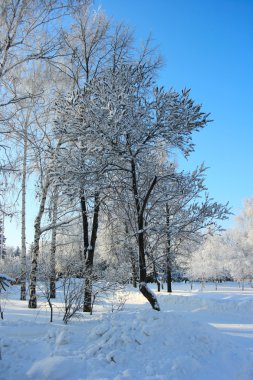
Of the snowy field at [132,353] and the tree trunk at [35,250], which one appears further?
the tree trunk at [35,250]

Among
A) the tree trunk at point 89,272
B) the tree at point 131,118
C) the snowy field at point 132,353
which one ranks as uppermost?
the tree at point 131,118

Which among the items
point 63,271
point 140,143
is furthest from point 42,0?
point 63,271

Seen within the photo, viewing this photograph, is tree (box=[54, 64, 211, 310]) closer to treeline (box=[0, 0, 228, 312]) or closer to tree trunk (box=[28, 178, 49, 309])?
treeline (box=[0, 0, 228, 312])

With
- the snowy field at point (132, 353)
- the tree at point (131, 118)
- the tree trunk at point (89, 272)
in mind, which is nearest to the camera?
the snowy field at point (132, 353)

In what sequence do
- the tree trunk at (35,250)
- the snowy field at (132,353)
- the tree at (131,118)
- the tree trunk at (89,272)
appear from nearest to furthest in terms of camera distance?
the snowy field at (132,353) → the tree at (131,118) → the tree trunk at (89,272) → the tree trunk at (35,250)

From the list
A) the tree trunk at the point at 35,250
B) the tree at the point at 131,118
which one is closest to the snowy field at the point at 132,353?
the tree at the point at 131,118

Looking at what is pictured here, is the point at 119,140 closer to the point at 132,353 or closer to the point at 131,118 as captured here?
the point at 131,118

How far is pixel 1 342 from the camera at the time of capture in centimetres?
687

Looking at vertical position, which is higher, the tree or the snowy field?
the tree

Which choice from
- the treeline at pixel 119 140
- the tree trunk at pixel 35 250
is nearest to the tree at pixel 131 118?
the treeline at pixel 119 140

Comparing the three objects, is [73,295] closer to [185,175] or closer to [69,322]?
[69,322]

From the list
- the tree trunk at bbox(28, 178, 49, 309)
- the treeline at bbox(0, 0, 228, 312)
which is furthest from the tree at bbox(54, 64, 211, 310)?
the tree trunk at bbox(28, 178, 49, 309)

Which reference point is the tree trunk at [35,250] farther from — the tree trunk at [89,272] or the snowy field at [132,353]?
the snowy field at [132,353]

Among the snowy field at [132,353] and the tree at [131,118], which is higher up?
the tree at [131,118]
